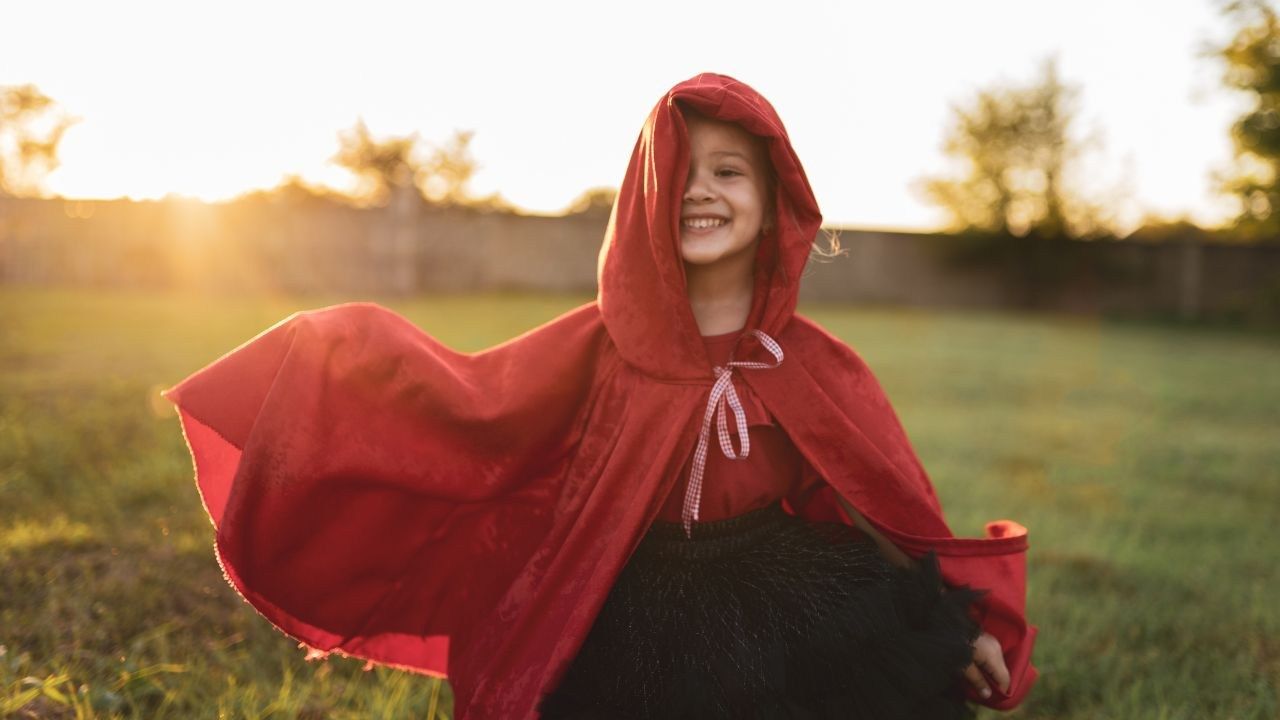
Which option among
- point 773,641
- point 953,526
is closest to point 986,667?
point 773,641

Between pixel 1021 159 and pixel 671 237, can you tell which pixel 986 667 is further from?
pixel 1021 159

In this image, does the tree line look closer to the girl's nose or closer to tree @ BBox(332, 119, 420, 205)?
tree @ BBox(332, 119, 420, 205)

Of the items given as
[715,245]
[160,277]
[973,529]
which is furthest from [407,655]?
[160,277]

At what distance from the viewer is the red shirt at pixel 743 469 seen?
2.10m

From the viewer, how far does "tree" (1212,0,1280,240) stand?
54.4ft

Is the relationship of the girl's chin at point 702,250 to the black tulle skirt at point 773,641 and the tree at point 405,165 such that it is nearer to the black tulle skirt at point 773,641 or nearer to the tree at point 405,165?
the black tulle skirt at point 773,641

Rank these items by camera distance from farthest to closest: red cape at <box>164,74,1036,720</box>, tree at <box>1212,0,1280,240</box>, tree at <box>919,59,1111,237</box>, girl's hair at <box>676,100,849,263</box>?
tree at <box>919,59,1111,237</box> < tree at <box>1212,0,1280,240</box> < girl's hair at <box>676,100,849,263</box> < red cape at <box>164,74,1036,720</box>

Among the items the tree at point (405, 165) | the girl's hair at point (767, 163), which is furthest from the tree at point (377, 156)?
the girl's hair at point (767, 163)

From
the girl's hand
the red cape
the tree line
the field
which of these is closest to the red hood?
the red cape

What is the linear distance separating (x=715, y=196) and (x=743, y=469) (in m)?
0.64

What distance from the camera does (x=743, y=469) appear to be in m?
2.12

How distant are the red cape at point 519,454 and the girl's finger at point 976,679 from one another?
0.03 m

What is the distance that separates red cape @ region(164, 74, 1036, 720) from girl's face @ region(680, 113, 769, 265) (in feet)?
0.25

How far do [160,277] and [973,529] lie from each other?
1302 centimetres
